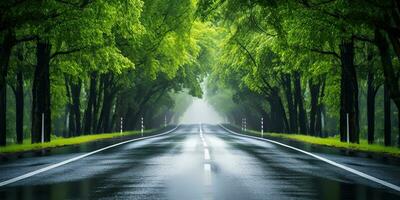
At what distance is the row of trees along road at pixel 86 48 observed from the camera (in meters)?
20.5

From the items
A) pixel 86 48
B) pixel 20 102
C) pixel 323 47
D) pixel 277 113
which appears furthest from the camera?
pixel 277 113

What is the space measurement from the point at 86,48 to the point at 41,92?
2.87 m

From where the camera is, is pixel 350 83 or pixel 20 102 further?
pixel 20 102

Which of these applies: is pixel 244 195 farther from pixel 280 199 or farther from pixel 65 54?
pixel 65 54

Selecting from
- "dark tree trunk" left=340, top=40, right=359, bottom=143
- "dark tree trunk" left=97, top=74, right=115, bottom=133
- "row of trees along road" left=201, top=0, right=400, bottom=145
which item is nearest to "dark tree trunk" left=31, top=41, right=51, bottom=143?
"row of trees along road" left=201, top=0, right=400, bottom=145

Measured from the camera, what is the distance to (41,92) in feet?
87.5

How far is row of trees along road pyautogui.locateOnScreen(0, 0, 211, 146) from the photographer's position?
67.2 ft

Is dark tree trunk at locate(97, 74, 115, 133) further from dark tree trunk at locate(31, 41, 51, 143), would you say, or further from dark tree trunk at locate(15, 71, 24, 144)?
dark tree trunk at locate(31, 41, 51, 143)

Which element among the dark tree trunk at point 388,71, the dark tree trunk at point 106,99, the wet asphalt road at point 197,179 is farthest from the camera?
the dark tree trunk at point 106,99

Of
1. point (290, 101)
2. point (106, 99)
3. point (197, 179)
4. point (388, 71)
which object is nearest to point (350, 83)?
point (388, 71)

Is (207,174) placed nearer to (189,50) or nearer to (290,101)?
(290,101)

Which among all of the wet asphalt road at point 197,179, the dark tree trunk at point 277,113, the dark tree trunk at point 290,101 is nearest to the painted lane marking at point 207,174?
the wet asphalt road at point 197,179

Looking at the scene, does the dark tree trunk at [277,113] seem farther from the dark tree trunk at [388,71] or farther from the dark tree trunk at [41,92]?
the dark tree trunk at [388,71]

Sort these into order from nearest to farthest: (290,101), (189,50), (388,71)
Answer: (388,71), (290,101), (189,50)
